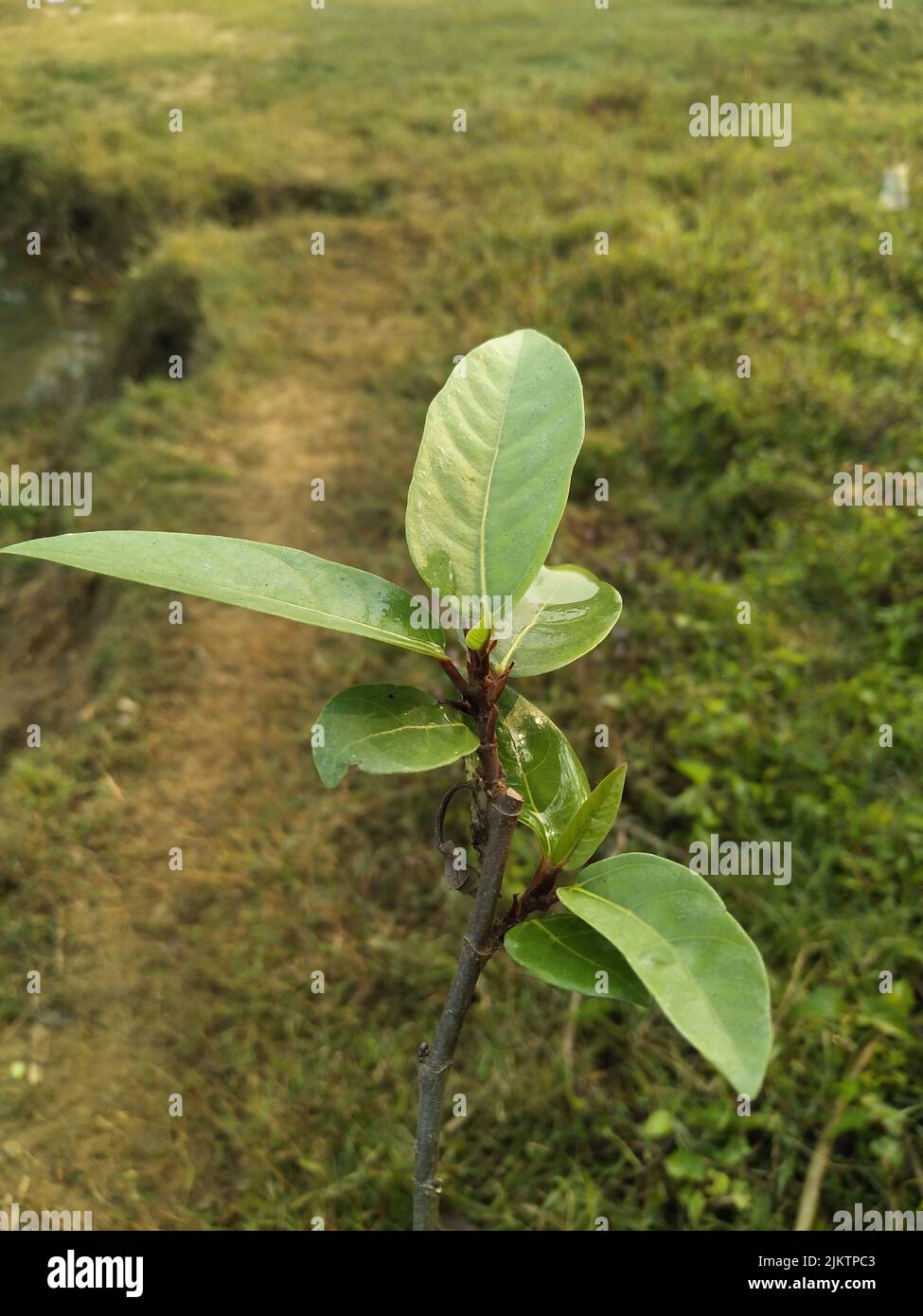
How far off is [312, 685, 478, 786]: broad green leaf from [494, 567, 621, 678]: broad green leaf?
0.07 metres

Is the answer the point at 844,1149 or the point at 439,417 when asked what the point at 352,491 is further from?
the point at 439,417

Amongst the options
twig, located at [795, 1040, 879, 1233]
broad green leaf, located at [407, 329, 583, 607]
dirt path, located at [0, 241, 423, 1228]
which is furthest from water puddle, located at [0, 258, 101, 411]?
broad green leaf, located at [407, 329, 583, 607]

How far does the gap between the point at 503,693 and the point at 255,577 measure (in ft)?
0.66

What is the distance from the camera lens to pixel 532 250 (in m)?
4.10

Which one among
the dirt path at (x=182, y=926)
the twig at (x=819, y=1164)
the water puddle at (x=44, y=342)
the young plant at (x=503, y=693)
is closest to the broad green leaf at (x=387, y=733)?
the young plant at (x=503, y=693)

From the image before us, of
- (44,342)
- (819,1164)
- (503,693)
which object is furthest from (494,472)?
(44,342)

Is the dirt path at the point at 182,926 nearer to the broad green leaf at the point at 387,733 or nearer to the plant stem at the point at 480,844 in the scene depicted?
the plant stem at the point at 480,844

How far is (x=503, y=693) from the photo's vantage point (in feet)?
2.17

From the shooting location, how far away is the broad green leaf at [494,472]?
0.60m

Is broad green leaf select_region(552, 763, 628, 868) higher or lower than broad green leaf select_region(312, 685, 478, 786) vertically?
lower

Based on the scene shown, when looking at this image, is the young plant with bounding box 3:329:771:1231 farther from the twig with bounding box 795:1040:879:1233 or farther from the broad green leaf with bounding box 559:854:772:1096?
the twig with bounding box 795:1040:879:1233

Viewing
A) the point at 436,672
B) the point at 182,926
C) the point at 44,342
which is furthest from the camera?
the point at 44,342

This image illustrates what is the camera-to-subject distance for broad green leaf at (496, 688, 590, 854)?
2.19 ft

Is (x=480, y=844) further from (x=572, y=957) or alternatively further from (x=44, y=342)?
(x=44, y=342)
